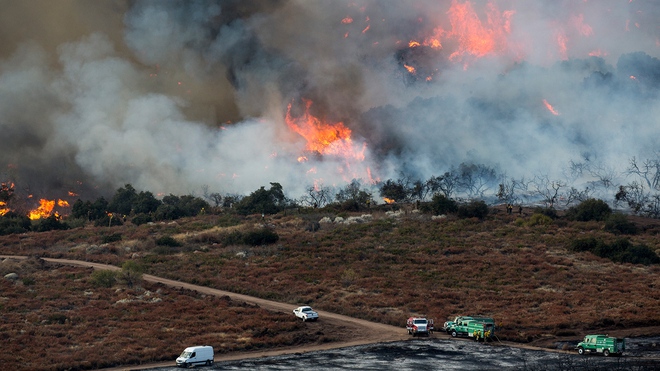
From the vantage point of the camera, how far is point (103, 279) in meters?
84.5

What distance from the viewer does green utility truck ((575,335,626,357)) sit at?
55562 mm

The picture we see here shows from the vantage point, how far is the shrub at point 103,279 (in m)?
84.2

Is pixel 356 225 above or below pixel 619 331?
above

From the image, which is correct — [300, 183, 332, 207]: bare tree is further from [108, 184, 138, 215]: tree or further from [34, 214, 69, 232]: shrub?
[34, 214, 69, 232]: shrub

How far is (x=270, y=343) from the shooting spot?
62.6 metres

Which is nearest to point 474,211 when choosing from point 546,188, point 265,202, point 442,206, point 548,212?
point 442,206

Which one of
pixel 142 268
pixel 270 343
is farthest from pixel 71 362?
pixel 142 268

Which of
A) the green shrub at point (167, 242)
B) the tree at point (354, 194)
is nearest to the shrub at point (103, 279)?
the green shrub at point (167, 242)

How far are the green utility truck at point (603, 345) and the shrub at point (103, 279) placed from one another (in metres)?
54.7

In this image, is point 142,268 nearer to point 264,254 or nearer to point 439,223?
point 264,254

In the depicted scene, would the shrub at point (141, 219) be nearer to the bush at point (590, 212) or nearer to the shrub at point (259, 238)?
the shrub at point (259, 238)

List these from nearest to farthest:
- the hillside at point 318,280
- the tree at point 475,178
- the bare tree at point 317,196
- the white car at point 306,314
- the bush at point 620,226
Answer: the hillside at point 318,280 → the white car at point 306,314 → the bush at point 620,226 → the tree at point 475,178 → the bare tree at point 317,196

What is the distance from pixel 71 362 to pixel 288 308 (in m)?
27.9

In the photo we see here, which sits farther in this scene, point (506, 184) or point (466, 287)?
point (506, 184)
